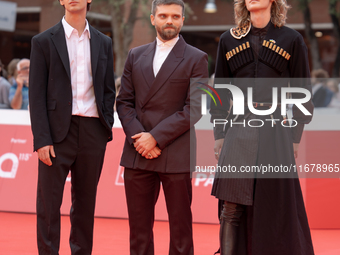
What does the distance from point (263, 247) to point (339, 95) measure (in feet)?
22.4

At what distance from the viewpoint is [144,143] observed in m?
3.35

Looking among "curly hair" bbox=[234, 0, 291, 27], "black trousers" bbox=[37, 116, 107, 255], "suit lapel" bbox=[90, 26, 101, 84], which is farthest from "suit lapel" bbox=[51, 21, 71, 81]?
"curly hair" bbox=[234, 0, 291, 27]

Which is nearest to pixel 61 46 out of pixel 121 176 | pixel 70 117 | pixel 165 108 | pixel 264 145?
pixel 70 117

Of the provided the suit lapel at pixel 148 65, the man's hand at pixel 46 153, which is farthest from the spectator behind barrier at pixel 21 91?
the suit lapel at pixel 148 65

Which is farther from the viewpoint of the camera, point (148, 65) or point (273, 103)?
point (148, 65)

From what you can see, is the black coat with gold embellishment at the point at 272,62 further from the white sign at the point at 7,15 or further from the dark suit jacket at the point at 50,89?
the white sign at the point at 7,15

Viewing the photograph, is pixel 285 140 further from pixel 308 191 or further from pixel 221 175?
pixel 308 191

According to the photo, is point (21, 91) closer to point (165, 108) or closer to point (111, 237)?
point (111, 237)

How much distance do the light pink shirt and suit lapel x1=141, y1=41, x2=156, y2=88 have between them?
419 mm

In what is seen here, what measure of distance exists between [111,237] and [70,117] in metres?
1.82

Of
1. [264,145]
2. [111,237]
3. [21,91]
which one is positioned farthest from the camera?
[21,91]

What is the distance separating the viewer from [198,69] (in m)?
3.46

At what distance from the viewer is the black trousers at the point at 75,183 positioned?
11.3ft

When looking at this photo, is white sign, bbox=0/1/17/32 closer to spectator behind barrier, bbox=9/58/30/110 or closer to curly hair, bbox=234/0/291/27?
spectator behind barrier, bbox=9/58/30/110
